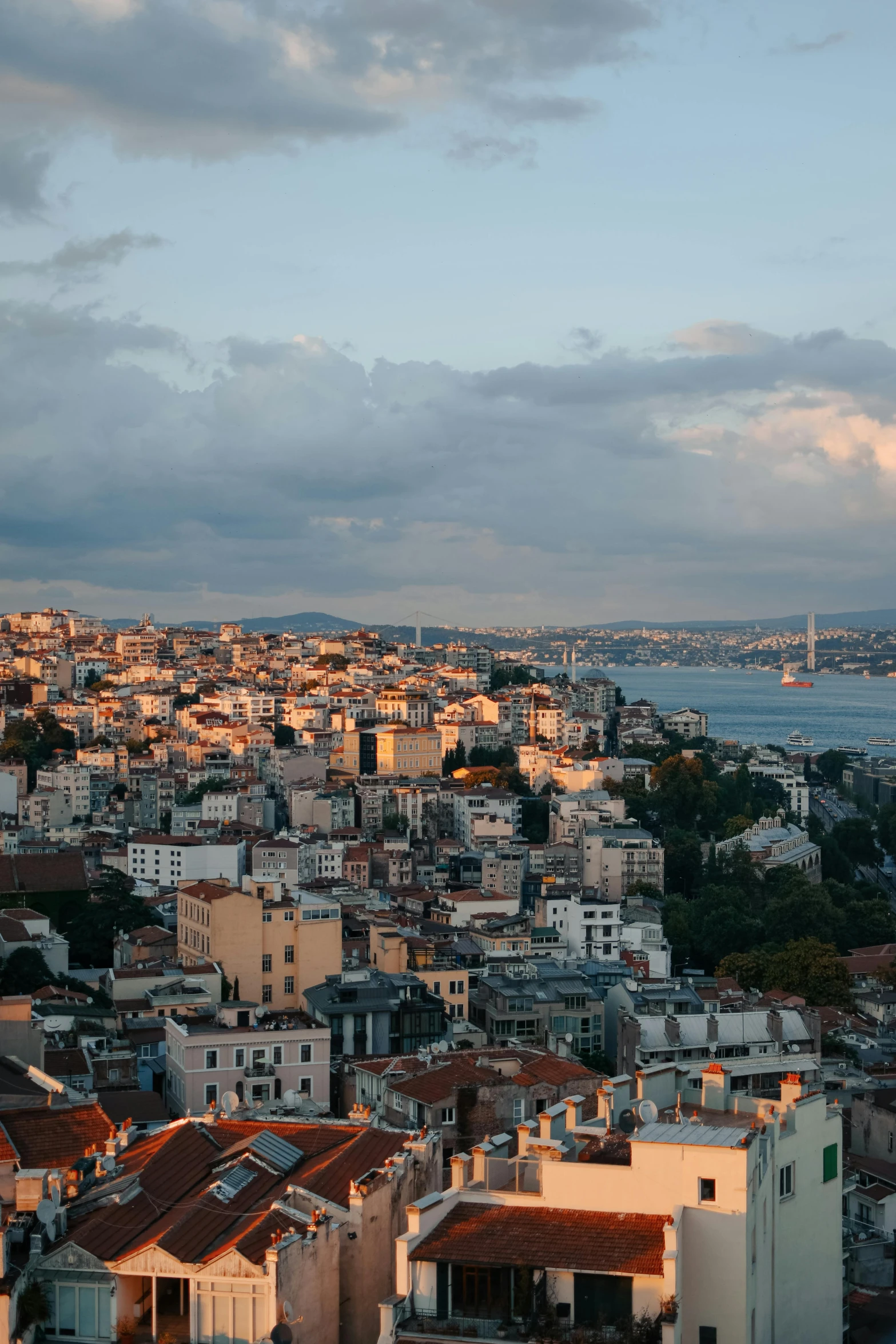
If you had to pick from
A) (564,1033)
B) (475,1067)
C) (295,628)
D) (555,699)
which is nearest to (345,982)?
(564,1033)

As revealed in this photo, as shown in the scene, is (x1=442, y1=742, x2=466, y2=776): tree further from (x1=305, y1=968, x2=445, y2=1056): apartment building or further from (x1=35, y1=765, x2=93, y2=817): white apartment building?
(x1=305, y1=968, x2=445, y2=1056): apartment building

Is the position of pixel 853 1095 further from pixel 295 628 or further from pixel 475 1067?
pixel 295 628

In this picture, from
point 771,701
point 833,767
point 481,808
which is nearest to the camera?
point 481,808

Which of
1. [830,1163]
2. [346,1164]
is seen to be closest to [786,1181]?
[830,1163]

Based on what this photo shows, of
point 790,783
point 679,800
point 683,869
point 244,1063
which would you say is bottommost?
point 683,869

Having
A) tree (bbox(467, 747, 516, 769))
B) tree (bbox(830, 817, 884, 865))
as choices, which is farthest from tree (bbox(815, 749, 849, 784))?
tree (bbox(467, 747, 516, 769))

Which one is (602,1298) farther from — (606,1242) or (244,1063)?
(244,1063)
